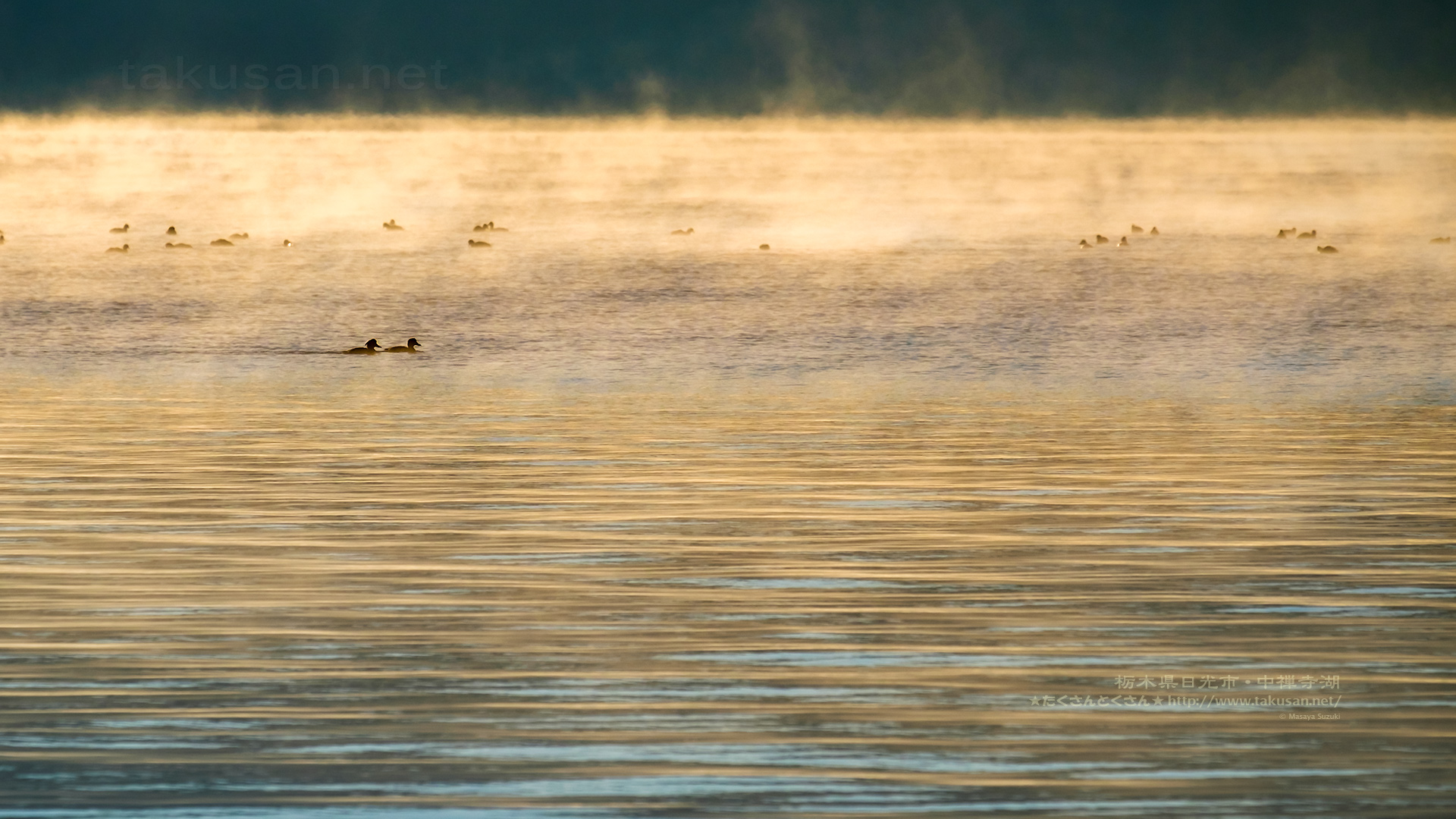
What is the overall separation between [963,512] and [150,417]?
1204 centimetres

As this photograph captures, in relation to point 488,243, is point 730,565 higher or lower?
lower

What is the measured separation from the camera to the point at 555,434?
24094mm

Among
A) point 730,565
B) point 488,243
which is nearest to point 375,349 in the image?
point 730,565

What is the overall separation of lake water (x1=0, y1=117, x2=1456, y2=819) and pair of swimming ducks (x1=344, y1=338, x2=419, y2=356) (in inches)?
29.6

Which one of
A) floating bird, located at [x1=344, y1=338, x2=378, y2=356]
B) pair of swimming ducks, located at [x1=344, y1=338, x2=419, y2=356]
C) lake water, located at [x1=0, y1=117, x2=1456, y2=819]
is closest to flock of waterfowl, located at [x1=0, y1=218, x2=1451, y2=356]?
lake water, located at [x1=0, y1=117, x2=1456, y2=819]

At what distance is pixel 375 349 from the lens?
1465 inches

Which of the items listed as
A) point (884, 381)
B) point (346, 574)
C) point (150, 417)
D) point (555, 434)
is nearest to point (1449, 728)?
point (346, 574)

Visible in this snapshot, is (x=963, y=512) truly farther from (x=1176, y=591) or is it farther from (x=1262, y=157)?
(x=1262, y=157)

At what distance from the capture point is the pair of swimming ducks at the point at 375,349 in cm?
3694

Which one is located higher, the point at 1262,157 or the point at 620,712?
the point at 1262,157

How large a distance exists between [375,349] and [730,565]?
913 inches

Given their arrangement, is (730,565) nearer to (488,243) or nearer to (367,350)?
(367,350)

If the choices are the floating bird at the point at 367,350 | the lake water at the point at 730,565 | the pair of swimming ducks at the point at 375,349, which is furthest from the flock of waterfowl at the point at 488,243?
the floating bird at the point at 367,350

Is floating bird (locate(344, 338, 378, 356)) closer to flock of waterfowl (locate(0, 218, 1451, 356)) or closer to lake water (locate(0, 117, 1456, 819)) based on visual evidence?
lake water (locate(0, 117, 1456, 819))
